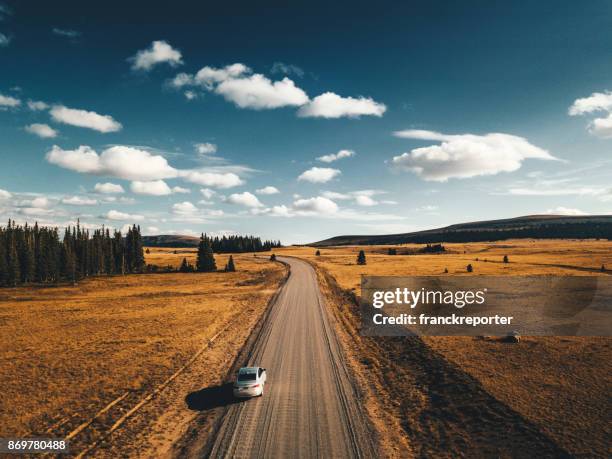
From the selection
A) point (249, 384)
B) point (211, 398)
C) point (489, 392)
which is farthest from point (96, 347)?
point (489, 392)

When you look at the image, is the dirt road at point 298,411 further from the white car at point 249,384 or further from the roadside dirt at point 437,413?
the roadside dirt at point 437,413

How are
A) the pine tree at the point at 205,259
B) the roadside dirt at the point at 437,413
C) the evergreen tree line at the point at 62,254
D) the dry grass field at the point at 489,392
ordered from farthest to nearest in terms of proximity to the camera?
the pine tree at the point at 205,259, the evergreen tree line at the point at 62,254, the dry grass field at the point at 489,392, the roadside dirt at the point at 437,413

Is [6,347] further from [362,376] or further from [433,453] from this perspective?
[433,453]

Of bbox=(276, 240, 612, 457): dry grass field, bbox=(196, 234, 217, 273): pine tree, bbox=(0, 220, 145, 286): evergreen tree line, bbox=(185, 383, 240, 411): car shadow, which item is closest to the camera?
bbox=(276, 240, 612, 457): dry grass field

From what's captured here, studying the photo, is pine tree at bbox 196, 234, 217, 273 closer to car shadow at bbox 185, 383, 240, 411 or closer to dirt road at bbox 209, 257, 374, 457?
dirt road at bbox 209, 257, 374, 457

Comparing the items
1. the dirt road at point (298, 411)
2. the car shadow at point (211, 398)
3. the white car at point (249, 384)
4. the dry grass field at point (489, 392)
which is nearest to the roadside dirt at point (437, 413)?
the dry grass field at point (489, 392)

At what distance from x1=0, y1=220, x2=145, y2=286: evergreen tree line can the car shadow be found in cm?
8103

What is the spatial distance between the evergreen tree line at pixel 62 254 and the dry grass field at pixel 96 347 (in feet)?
104

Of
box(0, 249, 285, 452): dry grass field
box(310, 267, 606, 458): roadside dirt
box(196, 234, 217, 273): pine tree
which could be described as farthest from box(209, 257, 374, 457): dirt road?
box(196, 234, 217, 273): pine tree

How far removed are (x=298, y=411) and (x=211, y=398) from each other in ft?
17.5

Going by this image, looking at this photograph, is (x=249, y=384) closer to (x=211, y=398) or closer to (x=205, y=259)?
(x=211, y=398)

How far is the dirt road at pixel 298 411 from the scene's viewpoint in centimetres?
1454

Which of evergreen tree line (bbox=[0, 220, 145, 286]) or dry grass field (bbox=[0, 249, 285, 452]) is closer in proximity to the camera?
dry grass field (bbox=[0, 249, 285, 452])

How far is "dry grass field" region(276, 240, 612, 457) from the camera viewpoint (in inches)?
588
